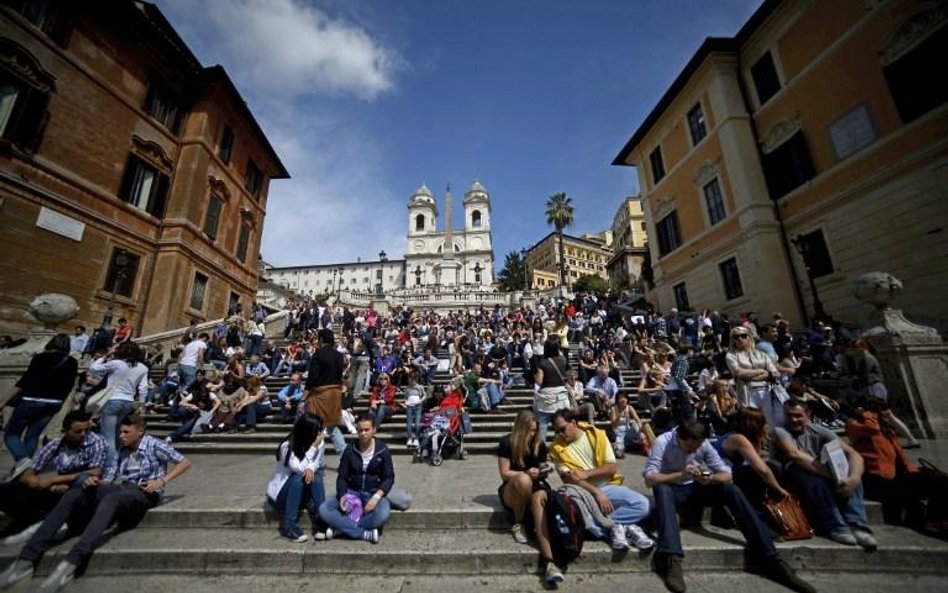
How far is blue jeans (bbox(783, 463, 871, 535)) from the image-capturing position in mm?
3564

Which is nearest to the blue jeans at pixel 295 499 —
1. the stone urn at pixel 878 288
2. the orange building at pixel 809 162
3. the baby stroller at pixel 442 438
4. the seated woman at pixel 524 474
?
the seated woman at pixel 524 474

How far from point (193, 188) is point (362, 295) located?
87.4 ft

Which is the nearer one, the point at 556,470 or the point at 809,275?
the point at 556,470

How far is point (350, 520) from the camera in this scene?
12.6ft

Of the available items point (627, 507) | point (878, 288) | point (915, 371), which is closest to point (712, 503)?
point (627, 507)

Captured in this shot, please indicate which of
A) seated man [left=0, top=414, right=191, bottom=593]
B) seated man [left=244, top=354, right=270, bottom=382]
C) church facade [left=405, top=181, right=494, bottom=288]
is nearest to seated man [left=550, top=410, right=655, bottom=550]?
seated man [left=0, top=414, right=191, bottom=593]

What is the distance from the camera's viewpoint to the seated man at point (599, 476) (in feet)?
11.8

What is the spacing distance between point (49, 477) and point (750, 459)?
287 inches

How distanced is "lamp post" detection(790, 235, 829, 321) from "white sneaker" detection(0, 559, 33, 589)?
16612 mm

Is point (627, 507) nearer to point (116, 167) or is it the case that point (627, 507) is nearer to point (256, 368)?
point (256, 368)

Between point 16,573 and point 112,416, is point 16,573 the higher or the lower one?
the lower one

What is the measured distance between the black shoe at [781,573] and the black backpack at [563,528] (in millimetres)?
1618

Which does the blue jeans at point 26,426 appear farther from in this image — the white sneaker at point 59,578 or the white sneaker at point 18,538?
the white sneaker at point 59,578

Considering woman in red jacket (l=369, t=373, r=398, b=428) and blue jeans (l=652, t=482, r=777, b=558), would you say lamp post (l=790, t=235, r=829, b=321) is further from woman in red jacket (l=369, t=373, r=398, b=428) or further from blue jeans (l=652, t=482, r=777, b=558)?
woman in red jacket (l=369, t=373, r=398, b=428)
